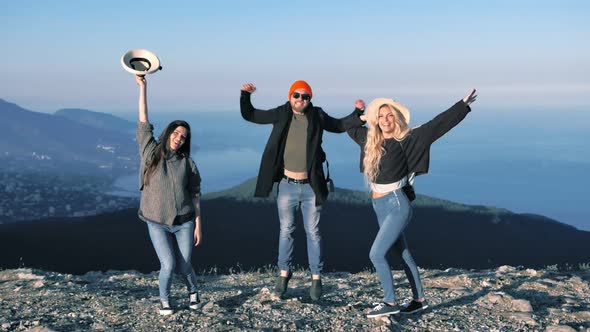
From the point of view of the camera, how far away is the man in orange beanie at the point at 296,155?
6797mm

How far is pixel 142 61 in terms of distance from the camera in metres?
6.65

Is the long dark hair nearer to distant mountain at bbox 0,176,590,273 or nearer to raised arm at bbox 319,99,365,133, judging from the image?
raised arm at bbox 319,99,365,133

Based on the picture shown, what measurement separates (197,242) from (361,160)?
1.91 m

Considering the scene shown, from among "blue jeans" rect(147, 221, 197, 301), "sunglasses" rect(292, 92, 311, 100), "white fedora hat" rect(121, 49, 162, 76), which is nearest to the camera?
"blue jeans" rect(147, 221, 197, 301)

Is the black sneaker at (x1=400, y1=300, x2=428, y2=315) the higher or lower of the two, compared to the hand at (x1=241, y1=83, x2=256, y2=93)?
lower

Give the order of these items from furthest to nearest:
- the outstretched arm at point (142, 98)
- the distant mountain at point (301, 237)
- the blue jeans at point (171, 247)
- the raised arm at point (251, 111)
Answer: the distant mountain at point (301, 237) → the raised arm at point (251, 111) → the outstretched arm at point (142, 98) → the blue jeans at point (171, 247)

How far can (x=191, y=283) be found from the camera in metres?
6.79

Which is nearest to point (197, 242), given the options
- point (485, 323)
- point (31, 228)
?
point (485, 323)

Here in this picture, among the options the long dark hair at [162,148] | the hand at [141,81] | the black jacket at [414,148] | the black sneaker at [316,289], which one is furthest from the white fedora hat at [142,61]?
the black sneaker at [316,289]

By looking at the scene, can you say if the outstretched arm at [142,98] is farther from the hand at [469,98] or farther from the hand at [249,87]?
the hand at [469,98]

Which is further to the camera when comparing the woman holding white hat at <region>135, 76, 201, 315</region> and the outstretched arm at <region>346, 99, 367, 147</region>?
the outstretched arm at <region>346, 99, 367, 147</region>

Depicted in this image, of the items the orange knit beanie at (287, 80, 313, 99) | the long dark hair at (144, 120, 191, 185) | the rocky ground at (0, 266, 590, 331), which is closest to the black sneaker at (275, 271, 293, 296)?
the rocky ground at (0, 266, 590, 331)

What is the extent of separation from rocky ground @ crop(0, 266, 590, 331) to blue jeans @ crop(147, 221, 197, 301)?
A: 518 mm

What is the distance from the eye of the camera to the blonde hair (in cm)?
606
